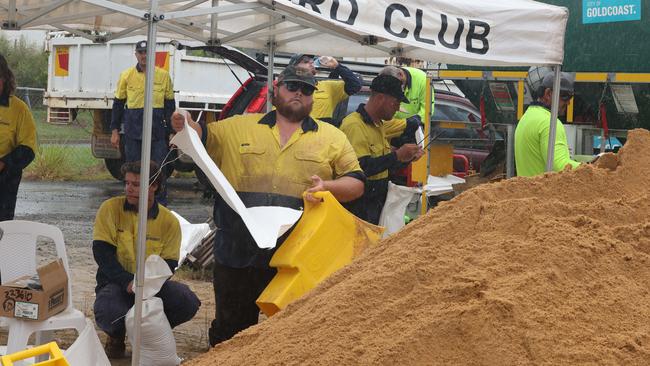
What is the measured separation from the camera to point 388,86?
736cm

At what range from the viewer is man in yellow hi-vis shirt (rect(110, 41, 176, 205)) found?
11.0 meters

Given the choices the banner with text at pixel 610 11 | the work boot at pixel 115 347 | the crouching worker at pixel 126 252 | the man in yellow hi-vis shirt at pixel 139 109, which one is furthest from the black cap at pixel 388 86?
the banner with text at pixel 610 11

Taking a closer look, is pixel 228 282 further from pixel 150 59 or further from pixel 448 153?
pixel 448 153

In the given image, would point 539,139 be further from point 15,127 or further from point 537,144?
point 15,127

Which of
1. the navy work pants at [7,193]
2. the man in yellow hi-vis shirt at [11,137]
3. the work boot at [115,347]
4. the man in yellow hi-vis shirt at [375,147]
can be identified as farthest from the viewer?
the navy work pants at [7,193]

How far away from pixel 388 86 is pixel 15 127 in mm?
2627

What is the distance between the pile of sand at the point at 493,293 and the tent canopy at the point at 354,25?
5.39 ft

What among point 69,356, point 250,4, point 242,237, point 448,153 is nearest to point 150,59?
point 250,4

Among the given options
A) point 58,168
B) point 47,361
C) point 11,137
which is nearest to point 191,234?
point 11,137

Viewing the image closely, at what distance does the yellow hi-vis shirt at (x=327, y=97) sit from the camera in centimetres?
818

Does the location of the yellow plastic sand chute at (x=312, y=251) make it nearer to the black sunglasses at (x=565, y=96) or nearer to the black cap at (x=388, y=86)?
the black cap at (x=388, y=86)

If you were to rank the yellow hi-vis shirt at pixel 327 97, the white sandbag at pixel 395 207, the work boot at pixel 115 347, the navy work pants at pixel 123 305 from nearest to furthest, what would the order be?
the navy work pants at pixel 123 305
the work boot at pixel 115 347
the white sandbag at pixel 395 207
the yellow hi-vis shirt at pixel 327 97

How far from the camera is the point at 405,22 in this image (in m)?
6.38

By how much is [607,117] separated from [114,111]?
16.9 ft
